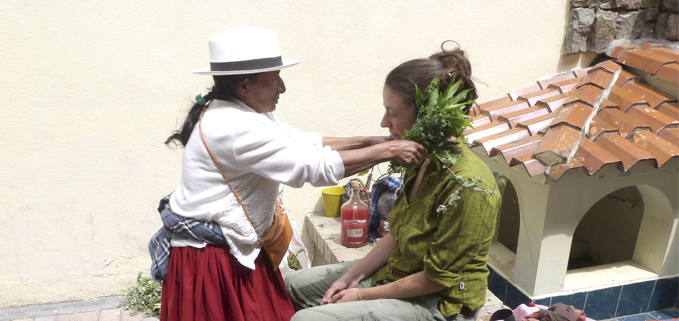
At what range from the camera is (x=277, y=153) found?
2.01m

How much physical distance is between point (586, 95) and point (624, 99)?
0.26m

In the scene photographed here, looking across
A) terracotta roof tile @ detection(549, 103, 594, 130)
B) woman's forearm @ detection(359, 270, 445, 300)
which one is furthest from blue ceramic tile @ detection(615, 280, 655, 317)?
woman's forearm @ detection(359, 270, 445, 300)

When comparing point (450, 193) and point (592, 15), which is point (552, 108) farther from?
point (450, 193)

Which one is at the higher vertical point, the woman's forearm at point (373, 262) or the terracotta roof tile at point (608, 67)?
the terracotta roof tile at point (608, 67)

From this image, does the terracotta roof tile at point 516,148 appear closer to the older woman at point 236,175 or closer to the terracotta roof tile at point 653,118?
the terracotta roof tile at point 653,118

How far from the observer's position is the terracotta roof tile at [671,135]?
3.34 metres

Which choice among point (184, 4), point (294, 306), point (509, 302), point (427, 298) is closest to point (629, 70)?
point (509, 302)

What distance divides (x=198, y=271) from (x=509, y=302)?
256 centimetres

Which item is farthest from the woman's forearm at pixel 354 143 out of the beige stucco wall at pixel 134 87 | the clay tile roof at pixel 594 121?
the beige stucco wall at pixel 134 87

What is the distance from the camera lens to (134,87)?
13.2ft

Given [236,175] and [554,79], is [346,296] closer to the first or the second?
[236,175]

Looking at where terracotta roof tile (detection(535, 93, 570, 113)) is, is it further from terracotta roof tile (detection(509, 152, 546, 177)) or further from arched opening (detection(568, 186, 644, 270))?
arched opening (detection(568, 186, 644, 270))

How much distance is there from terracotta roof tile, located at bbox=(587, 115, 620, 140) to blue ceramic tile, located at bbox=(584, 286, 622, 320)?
121 centimetres

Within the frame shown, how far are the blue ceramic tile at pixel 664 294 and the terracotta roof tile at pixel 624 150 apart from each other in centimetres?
129
